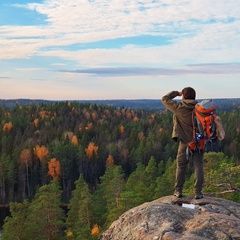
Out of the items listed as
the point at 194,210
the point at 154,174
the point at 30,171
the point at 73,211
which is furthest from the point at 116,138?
the point at 194,210

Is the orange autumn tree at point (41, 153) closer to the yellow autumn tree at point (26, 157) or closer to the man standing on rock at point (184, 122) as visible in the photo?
the yellow autumn tree at point (26, 157)

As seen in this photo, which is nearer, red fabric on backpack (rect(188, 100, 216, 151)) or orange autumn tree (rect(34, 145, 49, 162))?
red fabric on backpack (rect(188, 100, 216, 151))

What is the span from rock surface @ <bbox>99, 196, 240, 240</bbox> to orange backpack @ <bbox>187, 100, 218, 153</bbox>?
154 cm

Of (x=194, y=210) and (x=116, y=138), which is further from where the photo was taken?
(x=116, y=138)

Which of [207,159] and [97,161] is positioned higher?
[207,159]

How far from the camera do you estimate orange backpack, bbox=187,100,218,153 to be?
9.56 meters

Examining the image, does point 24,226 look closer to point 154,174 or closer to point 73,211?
point 73,211

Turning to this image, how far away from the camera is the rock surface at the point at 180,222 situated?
26.7ft

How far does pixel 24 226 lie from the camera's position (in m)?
38.9

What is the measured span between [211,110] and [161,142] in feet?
349

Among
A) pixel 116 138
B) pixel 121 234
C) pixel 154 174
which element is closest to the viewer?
pixel 121 234

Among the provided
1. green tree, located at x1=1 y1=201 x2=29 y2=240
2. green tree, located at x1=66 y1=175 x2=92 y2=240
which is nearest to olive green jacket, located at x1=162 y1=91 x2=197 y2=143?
green tree, located at x1=1 y1=201 x2=29 y2=240

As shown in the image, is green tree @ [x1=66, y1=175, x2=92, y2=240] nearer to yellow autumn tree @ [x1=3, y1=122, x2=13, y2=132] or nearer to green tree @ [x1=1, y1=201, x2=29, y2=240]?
green tree @ [x1=1, y1=201, x2=29, y2=240]

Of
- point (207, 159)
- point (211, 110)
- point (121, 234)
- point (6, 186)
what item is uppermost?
point (211, 110)
